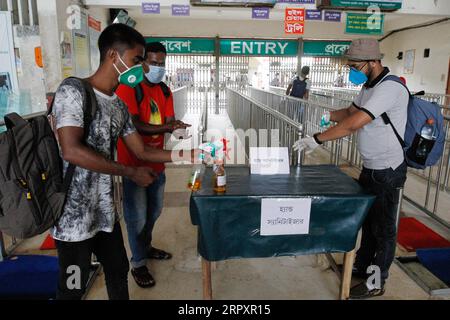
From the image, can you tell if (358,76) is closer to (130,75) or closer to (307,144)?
(307,144)

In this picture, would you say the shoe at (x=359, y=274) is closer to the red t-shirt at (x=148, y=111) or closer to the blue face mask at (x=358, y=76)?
the blue face mask at (x=358, y=76)

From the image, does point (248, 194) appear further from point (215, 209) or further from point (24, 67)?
point (24, 67)

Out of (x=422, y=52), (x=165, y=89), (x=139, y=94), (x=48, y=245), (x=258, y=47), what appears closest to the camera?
(x=139, y=94)

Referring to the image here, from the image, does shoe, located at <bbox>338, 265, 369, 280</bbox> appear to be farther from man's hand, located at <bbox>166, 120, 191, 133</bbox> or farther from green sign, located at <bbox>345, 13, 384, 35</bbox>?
green sign, located at <bbox>345, 13, 384, 35</bbox>

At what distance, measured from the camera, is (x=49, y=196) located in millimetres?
1333

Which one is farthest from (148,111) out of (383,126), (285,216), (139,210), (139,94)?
(383,126)

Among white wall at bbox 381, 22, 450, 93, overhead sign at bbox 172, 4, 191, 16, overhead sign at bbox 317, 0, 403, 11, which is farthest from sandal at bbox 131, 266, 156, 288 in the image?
white wall at bbox 381, 22, 450, 93

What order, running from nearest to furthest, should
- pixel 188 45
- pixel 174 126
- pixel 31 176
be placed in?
pixel 31 176, pixel 174 126, pixel 188 45

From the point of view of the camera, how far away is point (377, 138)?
1975 millimetres

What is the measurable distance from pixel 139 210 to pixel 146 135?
18.7 inches

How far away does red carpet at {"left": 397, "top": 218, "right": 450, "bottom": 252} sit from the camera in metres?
2.88

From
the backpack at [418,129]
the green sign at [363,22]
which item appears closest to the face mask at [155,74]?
the backpack at [418,129]

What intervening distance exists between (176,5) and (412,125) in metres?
5.25

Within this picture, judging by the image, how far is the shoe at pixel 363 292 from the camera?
2.18 meters
